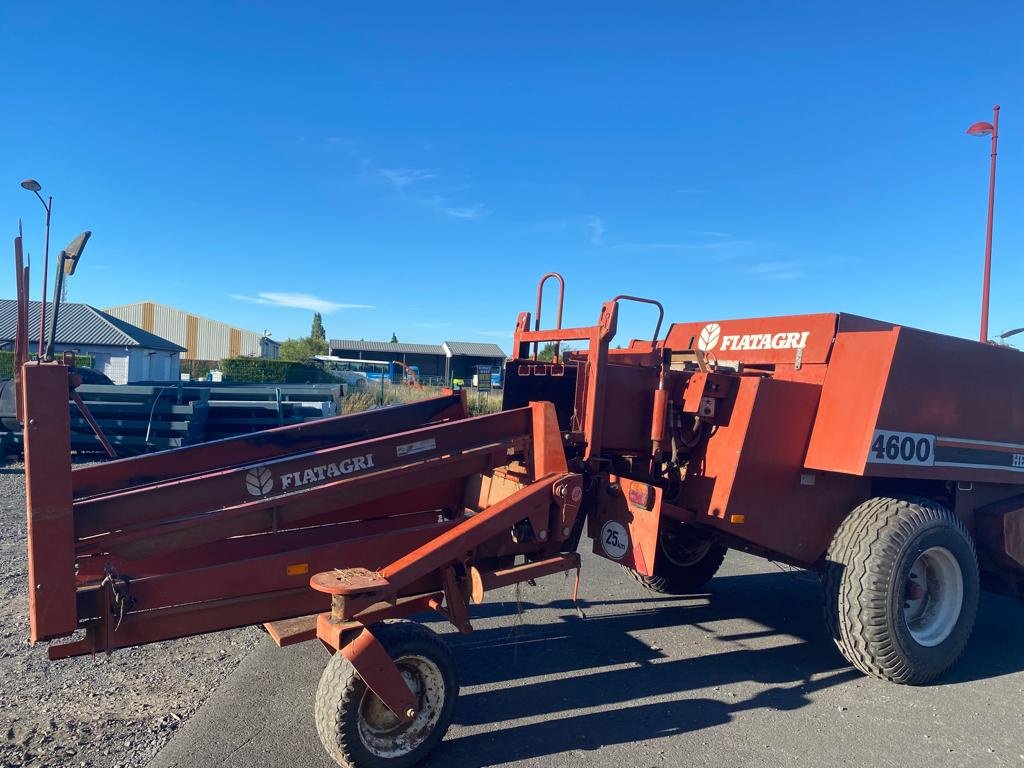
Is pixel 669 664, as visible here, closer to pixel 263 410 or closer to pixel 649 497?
pixel 649 497

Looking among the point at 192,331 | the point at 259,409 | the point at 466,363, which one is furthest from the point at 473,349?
the point at 259,409

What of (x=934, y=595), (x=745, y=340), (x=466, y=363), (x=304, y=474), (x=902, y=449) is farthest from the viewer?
(x=466, y=363)

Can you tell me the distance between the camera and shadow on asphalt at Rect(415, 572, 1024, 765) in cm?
379

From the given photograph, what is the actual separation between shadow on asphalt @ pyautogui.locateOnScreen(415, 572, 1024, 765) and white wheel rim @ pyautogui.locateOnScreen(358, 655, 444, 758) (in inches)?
7.3

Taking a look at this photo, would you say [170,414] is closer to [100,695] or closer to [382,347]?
[100,695]

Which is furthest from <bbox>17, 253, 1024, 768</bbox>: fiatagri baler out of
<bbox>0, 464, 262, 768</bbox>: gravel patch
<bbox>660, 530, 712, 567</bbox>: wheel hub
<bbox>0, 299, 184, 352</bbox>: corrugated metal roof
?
<bbox>0, 299, 184, 352</bbox>: corrugated metal roof

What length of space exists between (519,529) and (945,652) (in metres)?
2.99

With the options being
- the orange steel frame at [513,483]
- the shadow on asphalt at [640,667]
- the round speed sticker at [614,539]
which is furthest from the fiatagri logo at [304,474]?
the round speed sticker at [614,539]

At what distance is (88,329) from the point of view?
34594 mm

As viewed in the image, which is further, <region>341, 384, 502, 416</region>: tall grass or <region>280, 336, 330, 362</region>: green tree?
<region>280, 336, 330, 362</region>: green tree

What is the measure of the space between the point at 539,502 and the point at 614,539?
79 centimetres

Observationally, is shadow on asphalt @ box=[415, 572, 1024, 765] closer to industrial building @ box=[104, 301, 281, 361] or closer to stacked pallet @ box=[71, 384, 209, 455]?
stacked pallet @ box=[71, 384, 209, 455]

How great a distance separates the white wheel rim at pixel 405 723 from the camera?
3295 mm

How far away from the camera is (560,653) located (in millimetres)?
4848
